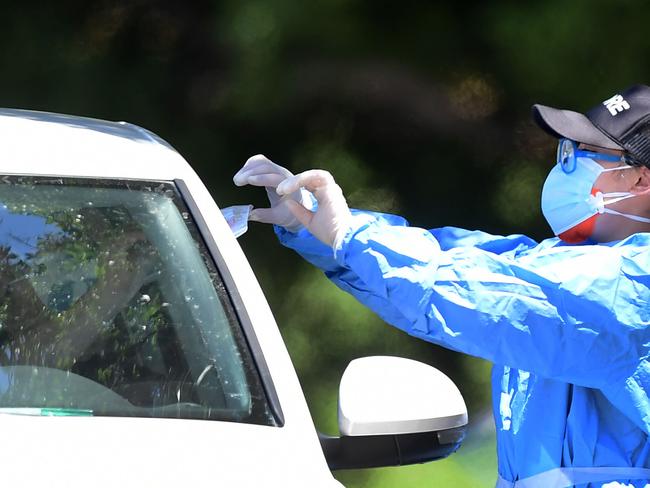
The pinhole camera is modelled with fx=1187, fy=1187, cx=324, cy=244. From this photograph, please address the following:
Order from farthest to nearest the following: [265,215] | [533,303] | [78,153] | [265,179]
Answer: [265,215] → [265,179] → [533,303] → [78,153]

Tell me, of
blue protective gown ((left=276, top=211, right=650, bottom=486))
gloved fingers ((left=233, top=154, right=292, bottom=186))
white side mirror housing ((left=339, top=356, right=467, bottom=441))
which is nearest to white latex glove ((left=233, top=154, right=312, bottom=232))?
gloved fingers ((left=233, top=154, right=292, bottom=186))

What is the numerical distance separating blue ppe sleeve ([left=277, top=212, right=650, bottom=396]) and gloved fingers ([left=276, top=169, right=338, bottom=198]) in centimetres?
23

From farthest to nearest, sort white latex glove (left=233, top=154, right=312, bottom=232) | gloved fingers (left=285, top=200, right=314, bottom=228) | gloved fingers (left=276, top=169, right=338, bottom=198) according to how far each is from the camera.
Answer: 1. white latex glove (left=233, top=154, right=312, bottom=232)
2. gloved fingers (left=285, top=200, right=314, bottom=228)
3. gloved fingers (left=276, top=169, right=338, bottom=198)

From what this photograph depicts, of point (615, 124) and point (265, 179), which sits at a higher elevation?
point (615, 124)

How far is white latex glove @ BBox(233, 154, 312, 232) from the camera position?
3.10 metres

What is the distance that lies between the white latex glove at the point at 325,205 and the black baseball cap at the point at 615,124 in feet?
2.17

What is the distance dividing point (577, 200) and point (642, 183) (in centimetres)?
18

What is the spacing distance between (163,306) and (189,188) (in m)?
0.26

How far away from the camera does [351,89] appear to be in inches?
239

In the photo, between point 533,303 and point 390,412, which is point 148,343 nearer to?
point 390,412

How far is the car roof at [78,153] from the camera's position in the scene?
2225mm

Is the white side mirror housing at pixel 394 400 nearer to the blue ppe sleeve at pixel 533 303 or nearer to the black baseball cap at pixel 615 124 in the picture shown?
the blue ppe sleeve at pixel 533 303

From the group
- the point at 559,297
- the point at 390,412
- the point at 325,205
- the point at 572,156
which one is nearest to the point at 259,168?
the point at 325,205

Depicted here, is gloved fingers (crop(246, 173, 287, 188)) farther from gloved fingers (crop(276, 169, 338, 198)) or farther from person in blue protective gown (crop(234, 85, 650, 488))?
gloved fingers (crop(276, 169, 338, 198))
